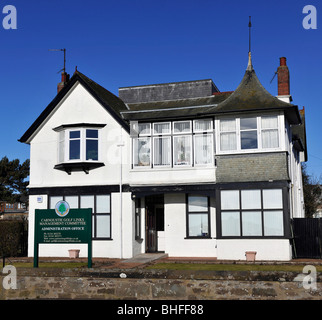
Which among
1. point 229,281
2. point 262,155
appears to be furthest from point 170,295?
point 262,155

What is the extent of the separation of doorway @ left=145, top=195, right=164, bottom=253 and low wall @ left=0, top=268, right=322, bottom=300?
7490 millimetres

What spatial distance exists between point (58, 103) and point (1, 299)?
10176 mm

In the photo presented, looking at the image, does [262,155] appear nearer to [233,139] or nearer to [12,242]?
[233,139]

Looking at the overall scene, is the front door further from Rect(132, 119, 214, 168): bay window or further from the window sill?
the window sill

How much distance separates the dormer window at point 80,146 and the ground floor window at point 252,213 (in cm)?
634

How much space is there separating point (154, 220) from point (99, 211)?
2.98m

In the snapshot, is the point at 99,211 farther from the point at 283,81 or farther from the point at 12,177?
the point at 12,177

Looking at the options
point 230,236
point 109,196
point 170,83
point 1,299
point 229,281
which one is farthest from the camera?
point 170,83

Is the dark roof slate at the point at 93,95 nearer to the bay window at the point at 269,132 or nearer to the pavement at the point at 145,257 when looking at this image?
the pavement at the point at 145,257

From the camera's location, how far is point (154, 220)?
2256 cm

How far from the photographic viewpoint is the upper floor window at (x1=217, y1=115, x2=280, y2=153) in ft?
62.2

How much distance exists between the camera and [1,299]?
49.4 feet

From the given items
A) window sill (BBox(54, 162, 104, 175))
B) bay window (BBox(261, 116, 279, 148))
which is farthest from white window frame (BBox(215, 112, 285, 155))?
window sill (BBox(54, 162, 104, 175))

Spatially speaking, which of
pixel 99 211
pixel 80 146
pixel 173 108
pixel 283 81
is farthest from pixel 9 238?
pixel 283 81
